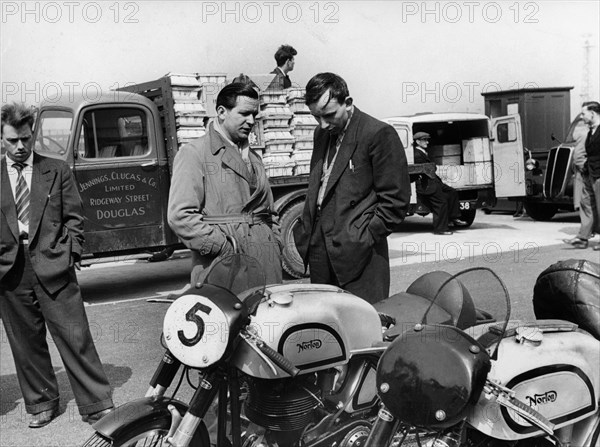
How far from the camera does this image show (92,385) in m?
4.25

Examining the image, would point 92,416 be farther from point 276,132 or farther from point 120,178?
point 276,132

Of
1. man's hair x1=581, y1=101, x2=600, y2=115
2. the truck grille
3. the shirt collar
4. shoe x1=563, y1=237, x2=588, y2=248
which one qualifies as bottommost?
shoe x1=563, y1=237, x2=588, y2=248

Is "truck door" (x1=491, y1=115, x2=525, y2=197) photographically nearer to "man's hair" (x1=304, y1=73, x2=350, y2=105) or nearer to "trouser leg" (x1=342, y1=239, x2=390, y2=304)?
"trouser leg" (x1=342, y1=239, x2=390, y2=304)

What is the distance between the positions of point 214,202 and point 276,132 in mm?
4915

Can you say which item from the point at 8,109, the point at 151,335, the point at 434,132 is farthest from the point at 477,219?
the point at 8,109

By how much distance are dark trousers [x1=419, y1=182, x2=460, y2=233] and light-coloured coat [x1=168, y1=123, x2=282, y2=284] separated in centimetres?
879

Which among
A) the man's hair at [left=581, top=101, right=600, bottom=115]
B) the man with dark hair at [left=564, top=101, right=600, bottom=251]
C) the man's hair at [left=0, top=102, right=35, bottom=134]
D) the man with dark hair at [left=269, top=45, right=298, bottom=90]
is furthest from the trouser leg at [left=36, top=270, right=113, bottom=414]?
the man's hair at [left=581, top=101, right=600, bottom=115]

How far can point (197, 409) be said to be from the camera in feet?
8.13

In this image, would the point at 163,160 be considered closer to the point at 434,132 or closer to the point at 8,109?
the point at 8,109

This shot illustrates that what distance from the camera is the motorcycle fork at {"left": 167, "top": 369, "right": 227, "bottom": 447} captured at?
95.7 inches

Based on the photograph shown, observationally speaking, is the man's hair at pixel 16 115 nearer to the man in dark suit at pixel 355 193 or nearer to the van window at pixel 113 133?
the man in dark suit at pixel 355 193

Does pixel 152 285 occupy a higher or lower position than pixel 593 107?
lower

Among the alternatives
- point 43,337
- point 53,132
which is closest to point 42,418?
point 43,337

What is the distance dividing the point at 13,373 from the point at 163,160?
3.09 metres
